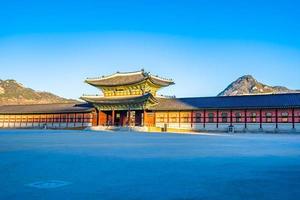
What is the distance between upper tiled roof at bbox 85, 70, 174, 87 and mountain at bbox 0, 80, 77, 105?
7841 centimetres

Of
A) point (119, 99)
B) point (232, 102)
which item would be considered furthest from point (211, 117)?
point (119, 99)

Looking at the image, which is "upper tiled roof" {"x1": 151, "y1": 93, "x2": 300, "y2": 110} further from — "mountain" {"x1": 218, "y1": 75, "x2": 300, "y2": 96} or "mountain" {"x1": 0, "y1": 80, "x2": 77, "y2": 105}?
"mountain" {"x1": 218, "y1": 75, "x2": 300, "y2": 96}

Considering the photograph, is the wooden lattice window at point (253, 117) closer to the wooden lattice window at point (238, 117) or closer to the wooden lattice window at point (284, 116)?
the wooden lattice window at point (238, 117)

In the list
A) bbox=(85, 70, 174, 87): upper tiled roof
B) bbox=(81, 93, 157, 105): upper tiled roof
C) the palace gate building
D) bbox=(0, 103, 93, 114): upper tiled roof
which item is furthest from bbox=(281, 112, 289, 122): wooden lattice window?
bbox=(0, 103, 93, 114): upper tiled roof

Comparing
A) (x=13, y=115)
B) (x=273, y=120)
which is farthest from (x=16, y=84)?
(x=273, y=120)

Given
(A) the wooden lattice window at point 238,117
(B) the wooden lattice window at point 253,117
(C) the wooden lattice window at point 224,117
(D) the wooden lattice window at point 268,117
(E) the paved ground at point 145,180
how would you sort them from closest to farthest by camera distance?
(E) the paved ground at point 145,180 → (D) the wooden lattice window at point 268,117 → (B) the wooden lattice window at point 253,117 → (A) the wooden lattice window at point 238,117 → (C) the wooden lattice window at point 224,117

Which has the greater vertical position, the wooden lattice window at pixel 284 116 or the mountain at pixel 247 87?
the mountain at pixel 247 87

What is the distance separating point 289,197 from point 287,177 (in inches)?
92.6

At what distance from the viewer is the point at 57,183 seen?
667 centimetres

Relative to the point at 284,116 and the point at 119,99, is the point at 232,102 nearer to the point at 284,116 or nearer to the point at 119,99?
the point at 284,116

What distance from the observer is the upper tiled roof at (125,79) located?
57.6 meters

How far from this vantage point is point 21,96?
148000mm

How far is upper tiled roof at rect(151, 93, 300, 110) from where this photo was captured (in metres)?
44.8

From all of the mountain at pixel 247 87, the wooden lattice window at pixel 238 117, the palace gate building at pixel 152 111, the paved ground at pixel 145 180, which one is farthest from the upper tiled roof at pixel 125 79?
the mountain at pixel 247 87
